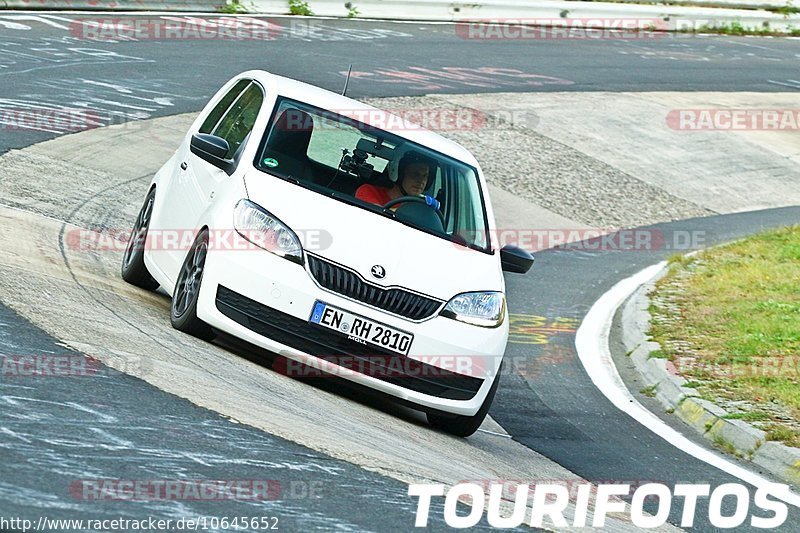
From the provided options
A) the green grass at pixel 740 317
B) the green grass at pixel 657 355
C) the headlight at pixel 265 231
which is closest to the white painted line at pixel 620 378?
the green grass at pixel 657 355

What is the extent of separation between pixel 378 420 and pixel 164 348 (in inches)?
48.9

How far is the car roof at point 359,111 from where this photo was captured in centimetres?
875

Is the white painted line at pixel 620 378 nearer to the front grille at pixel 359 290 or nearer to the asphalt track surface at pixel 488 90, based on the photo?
the asphalt track surface at pixel 488 90

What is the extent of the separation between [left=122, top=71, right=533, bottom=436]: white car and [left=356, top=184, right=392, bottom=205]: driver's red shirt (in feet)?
0.03

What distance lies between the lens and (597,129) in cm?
2133

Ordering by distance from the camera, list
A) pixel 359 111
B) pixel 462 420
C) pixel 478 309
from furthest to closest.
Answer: pixel 359 111 → pixel 462 420 → pixel 478 309

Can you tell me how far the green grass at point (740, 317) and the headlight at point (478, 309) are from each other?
91.0 inches

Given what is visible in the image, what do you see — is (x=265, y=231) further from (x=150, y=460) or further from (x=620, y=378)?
(x=620, y=378)

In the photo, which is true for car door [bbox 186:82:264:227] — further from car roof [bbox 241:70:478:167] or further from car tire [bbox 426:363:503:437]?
car tire [bbox 426:363:503:437]

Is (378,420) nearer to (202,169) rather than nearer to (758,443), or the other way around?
(202,169)

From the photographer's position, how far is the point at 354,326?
23.9 ft

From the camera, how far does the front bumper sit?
731 cm

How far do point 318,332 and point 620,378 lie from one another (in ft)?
14.0

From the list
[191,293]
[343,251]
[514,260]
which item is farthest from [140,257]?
[514,260]
